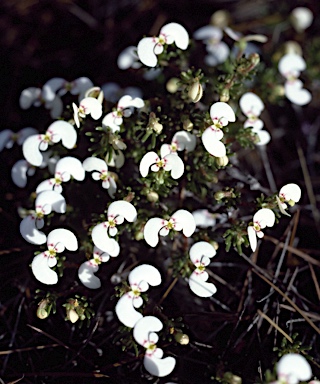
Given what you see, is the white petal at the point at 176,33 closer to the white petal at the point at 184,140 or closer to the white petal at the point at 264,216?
the white petal at the point at 184,140

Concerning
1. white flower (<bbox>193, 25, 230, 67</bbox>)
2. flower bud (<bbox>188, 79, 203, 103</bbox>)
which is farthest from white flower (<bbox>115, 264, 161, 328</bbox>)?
white flower (<bbox>193, 25, 230, 67</bbox>)

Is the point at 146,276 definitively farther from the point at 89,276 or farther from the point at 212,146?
the point at 212,146

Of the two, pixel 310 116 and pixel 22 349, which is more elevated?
pixel 310 116

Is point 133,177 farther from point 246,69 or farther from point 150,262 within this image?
point 246,69

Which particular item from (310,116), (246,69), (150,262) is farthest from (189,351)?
(310,116)

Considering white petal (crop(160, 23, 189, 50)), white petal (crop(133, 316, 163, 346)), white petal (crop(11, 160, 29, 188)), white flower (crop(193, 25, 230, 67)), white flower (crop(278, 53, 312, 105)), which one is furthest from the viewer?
white flower (crop(193, 25, 230, 67))

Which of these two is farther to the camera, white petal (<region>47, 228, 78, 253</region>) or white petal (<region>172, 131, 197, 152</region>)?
white petal (<region>172, 131, 197, 152</region>)

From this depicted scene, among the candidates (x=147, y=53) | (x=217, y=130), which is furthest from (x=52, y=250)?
(x=147, y=53)

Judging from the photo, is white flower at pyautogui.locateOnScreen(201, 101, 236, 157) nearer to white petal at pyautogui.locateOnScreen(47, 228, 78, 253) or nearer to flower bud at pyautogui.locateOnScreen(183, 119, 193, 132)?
flower bud at pyautogui.locateOnScreen(183, 119, 193, 132)
